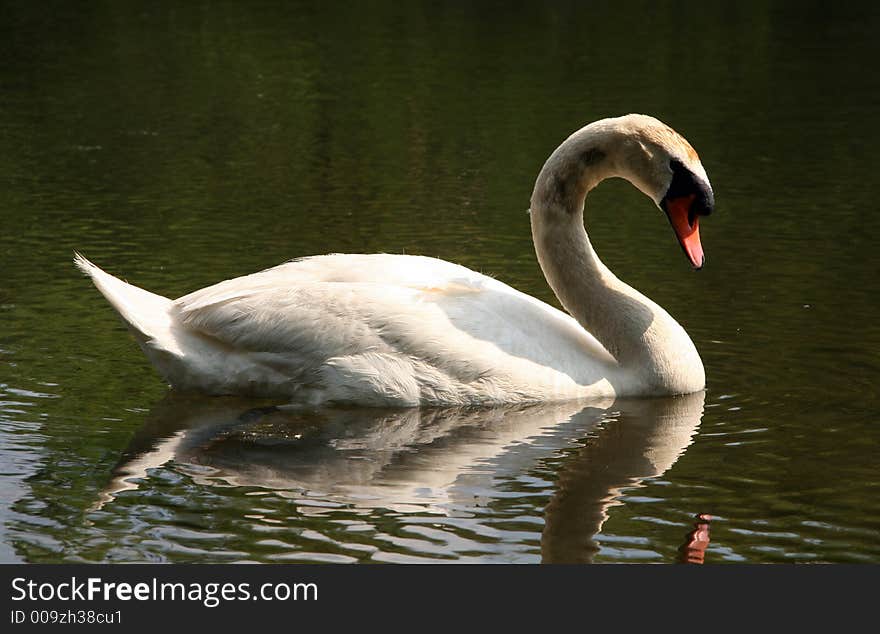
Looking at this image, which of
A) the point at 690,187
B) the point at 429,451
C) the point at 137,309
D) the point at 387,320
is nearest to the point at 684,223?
the point at 690,187

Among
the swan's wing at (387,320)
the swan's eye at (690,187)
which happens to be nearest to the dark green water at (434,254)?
the swan's wing at (387,320)

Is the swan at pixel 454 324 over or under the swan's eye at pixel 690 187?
under

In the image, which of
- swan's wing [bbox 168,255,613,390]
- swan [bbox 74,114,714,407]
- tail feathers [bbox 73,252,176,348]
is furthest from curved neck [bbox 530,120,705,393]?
tail feathers [bbox 73,252,176,348]

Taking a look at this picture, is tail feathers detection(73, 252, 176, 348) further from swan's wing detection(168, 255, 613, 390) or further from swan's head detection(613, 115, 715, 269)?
swan's head detection(613, 115, 715, 269)

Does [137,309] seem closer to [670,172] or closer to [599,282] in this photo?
[599,282]

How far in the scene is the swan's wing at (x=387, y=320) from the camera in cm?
942

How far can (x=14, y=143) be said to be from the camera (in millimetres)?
20594

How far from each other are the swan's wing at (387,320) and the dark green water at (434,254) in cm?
39

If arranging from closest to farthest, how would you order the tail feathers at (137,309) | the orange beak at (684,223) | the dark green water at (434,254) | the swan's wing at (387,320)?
Answer: the dark green water at (434,254) → the swan's wing at (387,320) → the tail feathers at (137,309) → the orange beak at (684,223)

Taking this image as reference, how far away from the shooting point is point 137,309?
9.72 meters

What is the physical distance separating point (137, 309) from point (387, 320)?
1.57 meters

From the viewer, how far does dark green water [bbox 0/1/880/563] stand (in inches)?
301

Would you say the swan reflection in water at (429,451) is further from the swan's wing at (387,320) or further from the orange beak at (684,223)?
the orange beak at (684,223)

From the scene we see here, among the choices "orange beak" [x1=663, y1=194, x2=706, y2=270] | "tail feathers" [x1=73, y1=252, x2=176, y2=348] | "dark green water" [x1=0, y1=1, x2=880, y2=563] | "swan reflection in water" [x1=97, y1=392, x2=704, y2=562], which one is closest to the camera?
"dark green water" [x1=0, y1=1, x2=880, y2=563]
